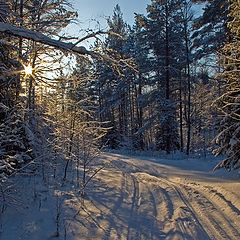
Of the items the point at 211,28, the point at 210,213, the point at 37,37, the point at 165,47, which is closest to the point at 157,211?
the point at 210,213

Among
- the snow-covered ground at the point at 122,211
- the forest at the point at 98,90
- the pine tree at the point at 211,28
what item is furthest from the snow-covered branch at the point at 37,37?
the pine tree at the point at 211,28

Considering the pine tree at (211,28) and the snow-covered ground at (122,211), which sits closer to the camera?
the snow-covered ground at (122,211)

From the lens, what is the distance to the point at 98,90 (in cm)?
4969

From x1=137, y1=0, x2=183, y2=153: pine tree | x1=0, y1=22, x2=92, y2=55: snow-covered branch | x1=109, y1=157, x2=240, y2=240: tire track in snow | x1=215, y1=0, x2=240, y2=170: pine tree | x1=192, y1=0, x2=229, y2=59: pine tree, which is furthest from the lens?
x1=137, y1=0, x2=183, y2=153: pine tree

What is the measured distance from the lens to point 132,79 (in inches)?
1687

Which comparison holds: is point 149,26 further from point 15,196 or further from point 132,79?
point 15,196

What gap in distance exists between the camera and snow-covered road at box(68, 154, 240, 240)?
7512 mm

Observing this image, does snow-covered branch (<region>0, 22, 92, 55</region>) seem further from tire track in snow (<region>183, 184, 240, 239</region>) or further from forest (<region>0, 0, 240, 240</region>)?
tire track in snow (<region>183, 184, 240, 239</region>)

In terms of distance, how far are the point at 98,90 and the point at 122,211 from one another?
41.1 meters

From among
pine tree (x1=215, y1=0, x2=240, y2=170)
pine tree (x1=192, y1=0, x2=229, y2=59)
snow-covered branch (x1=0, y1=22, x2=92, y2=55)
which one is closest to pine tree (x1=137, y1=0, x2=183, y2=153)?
pine tree (x1=192, y1=0, x2=229, y2=59)

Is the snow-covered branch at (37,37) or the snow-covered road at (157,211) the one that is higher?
the snow-covered branch at (37,37)

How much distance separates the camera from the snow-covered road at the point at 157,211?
296 inches

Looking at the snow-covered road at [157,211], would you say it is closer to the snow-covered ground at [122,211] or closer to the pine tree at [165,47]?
the snow-covered ground at [122,211]

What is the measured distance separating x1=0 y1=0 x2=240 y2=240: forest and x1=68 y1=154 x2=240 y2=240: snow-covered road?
28 cm
